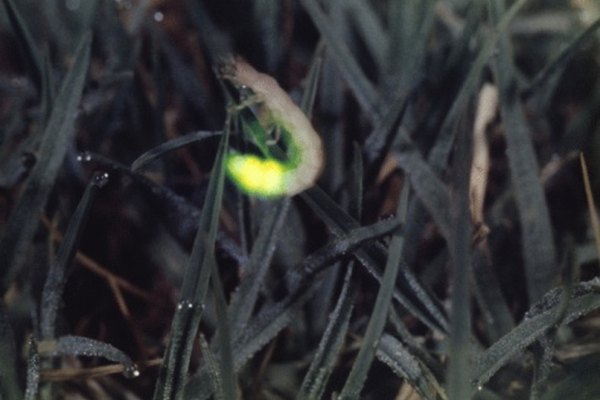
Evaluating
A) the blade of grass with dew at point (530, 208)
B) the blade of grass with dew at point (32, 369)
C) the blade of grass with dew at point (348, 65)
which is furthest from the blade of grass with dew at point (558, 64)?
the blade of grass with dew at point (32, 369)

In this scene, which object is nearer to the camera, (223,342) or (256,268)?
(223,342)

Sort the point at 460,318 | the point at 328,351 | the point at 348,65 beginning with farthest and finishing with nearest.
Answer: the point at 348,65
the point at 328,351
the point at 460,318

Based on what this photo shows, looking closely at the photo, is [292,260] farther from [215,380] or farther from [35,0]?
[35,0]

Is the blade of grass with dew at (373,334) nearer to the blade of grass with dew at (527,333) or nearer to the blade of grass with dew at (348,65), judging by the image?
the blade of grass with dew at (527,333)

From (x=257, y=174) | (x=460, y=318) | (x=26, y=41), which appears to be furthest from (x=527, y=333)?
(x=26, y=41)

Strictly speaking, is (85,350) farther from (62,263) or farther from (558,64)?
(558,64)

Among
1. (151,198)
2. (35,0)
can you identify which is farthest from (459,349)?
(35,0)

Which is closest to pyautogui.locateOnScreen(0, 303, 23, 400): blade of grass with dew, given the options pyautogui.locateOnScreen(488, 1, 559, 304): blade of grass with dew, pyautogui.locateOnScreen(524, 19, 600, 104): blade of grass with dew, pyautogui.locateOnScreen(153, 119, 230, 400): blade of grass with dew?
pyautogui.locateOnScreen(153, 119, 230, 400): blade of grass with dew
